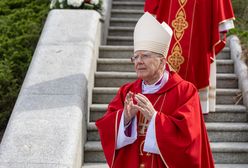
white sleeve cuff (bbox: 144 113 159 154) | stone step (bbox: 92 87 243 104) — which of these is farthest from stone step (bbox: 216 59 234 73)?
white sleeve cuff (bbox: 144 113 159 154)

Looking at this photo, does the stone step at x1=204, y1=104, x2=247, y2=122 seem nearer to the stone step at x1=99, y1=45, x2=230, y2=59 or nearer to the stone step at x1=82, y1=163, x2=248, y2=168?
the stone step at x1=82, y1=163, x2=248, y2=168

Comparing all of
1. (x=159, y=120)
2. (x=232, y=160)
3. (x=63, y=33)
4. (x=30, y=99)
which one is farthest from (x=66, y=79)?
(x=159, y=120)

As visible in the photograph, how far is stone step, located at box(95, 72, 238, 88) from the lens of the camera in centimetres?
750

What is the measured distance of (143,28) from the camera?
14.1 feet

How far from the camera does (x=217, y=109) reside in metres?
6.89

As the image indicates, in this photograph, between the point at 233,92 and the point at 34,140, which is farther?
the point at 233,92

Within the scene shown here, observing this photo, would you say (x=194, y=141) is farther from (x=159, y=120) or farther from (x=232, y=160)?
(x=232, y=160)

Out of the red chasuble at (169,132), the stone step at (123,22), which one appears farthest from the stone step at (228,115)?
the stone step at (123,22)

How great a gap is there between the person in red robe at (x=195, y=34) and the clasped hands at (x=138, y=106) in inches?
102

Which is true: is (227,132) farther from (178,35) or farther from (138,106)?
(138,106)

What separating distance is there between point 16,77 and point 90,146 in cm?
179

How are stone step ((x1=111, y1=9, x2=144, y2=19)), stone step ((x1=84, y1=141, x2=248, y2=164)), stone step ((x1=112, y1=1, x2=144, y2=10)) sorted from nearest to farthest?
1. stone step ((x1=84, y1=141, x2=248, y2=164))
2. stone step ((x1=111, y1=9, x2=144, y2=19))
3. stone step ((x1=112, y1=1, x2=144, y2=10))

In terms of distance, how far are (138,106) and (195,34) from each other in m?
2.84

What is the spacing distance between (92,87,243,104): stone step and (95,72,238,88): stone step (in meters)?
0.26
